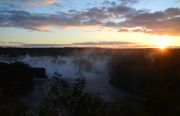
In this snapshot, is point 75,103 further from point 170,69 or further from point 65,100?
point 170,69

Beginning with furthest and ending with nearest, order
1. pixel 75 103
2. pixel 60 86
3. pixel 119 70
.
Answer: pixel 119 70 < pixel 60 86 < pixel 75 103

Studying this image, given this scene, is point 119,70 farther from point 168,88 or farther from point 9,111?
point 9,111

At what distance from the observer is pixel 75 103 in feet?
34.7

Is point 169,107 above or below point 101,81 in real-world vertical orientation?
above

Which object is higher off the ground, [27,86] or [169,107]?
[169,107]

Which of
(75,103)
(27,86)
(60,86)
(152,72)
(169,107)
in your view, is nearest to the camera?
(75,103)

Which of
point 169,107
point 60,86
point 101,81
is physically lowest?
point 101,81

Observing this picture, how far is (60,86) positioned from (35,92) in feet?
78.1

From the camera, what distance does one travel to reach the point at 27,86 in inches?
1359

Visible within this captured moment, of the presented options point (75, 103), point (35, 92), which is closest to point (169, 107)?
point (75, 103)

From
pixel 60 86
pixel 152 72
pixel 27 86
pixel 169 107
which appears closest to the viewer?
pixel 60 86

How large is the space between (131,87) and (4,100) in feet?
91.4

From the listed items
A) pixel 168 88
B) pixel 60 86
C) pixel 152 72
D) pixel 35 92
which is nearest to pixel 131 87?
pixel 152 72

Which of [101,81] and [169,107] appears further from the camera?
[101,81]
